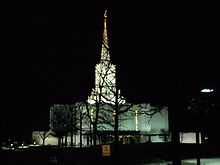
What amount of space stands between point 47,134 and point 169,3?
78.1m

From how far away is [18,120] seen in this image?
73.3 m

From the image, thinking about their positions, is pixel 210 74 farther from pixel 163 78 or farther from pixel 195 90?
pixel 163 78

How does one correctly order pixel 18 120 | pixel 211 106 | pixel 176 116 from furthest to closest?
1. pixel 18 120
2. pixel 211 106
3. pixel 176 116

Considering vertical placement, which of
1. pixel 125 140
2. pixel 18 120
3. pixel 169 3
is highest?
pixel 169 3

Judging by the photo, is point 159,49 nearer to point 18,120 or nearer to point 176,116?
point 176,116

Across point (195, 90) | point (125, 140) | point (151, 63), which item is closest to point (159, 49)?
point (151, 63)

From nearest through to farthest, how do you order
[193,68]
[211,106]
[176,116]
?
1. [176,116]
2. [193,68]
3. [211,106]

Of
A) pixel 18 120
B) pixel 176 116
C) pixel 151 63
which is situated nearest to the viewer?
pixel 176 116

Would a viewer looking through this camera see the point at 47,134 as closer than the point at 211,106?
No

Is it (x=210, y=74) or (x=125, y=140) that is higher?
(x=210, y=74)

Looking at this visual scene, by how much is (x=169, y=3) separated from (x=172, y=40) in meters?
1.77

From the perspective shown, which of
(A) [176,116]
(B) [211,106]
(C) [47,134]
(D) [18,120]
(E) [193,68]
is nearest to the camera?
(A) [176,116]

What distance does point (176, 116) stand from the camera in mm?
14375

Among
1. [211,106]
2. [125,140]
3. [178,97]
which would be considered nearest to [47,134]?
[125,140]
